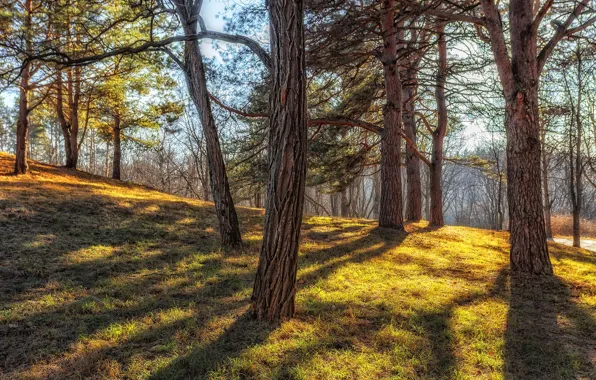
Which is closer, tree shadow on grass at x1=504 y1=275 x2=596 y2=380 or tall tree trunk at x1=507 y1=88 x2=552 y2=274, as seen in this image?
tree shadow on grass at x1=504 y1=275 x2=596 y2=380

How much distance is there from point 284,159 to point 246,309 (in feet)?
5.37

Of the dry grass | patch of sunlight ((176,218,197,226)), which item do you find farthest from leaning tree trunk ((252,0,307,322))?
the dry grass

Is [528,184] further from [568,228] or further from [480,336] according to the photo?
[568,228]

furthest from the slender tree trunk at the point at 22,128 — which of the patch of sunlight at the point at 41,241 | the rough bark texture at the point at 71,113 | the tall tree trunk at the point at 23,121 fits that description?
the patch of sunlight at the point at 41,241

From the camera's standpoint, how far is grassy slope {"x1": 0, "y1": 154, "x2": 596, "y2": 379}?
2365 millimetres

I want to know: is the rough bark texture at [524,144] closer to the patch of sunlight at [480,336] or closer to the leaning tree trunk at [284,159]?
the patch of sunlight at [480,336]

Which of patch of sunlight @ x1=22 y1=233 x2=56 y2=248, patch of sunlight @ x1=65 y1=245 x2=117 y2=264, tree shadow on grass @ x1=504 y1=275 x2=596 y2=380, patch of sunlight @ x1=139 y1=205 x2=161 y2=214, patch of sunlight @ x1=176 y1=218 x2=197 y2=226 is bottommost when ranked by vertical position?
tree shadow on grass @ x1=504 y1=275 x2=596 y2=380

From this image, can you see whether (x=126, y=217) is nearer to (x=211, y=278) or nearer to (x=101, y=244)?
(x=101, y=244)

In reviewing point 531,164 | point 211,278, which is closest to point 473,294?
point 531,164

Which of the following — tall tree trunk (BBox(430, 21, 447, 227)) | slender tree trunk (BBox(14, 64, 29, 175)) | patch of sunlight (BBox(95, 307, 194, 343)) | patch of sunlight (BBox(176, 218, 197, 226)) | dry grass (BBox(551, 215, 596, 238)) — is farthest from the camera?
dry grass (BBox(551, 215, 596, 238))

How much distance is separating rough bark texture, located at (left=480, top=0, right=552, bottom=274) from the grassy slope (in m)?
0.54

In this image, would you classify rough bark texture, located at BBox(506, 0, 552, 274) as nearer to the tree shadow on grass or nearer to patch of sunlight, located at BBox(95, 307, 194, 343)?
the tree shadow on grass

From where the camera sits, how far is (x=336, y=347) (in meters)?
2.66

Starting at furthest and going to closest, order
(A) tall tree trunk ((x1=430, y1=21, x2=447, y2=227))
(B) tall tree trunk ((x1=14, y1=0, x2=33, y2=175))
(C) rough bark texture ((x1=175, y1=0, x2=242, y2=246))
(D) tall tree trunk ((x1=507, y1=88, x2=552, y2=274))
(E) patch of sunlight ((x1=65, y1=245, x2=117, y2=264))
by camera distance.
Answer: (A) tall tree trunk ((x1=430, y1=21, x2=447, y2=227)) < (B) tall tree trunk ((x1=14, y1=0, x2=33, y2=175)) < (C) rough bark texture ((x1=175, y1=0, x2=242, y2=246)) < (D) tall tree trunk ((x1=507, y1=88, x2=552, y2=274)) < (E) patch of sunlight ((x1=65, y1=245, x2=117, y2=264))
